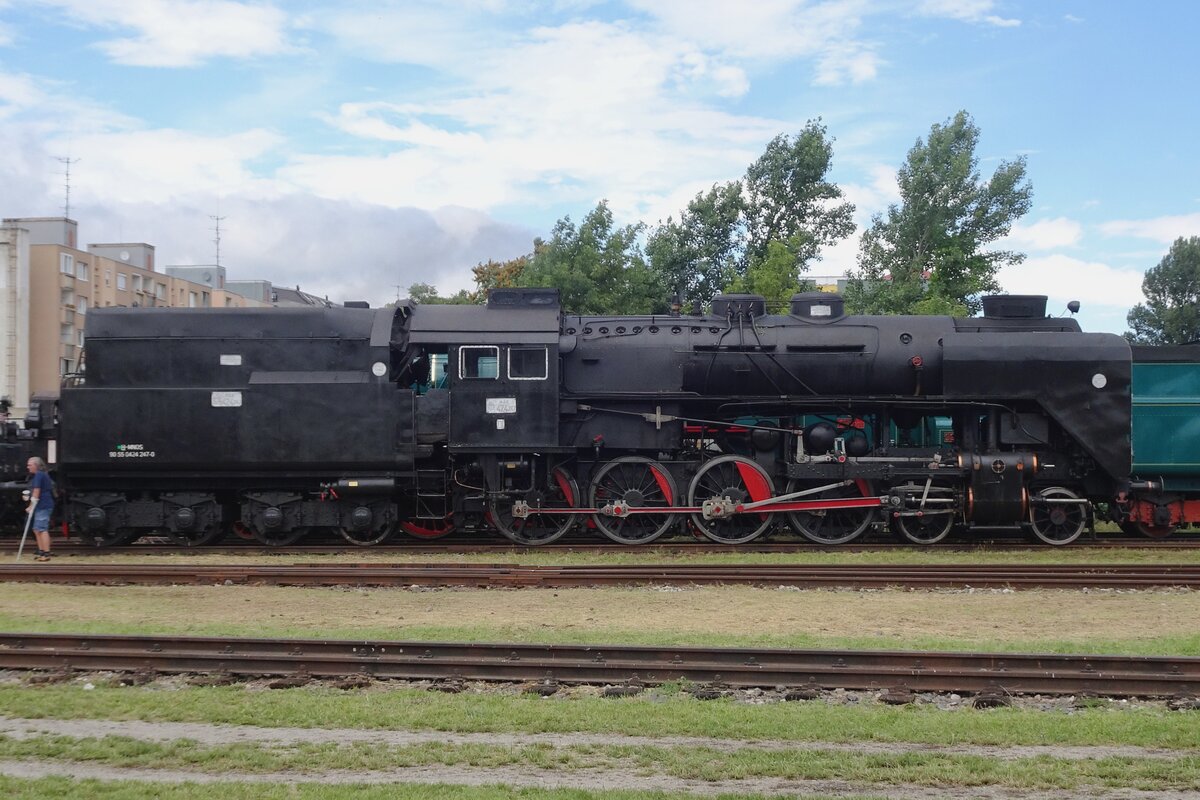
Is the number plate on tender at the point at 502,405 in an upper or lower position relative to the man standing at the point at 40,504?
upper

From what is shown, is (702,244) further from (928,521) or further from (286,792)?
(286,792)

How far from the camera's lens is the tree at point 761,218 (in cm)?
4394

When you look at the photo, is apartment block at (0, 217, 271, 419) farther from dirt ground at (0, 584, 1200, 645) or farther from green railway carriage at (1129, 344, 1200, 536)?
green railway carriage at (1129, 344, 1200, 536)

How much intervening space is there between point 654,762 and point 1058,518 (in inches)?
495

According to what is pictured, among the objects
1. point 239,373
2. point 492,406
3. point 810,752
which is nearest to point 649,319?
point 492,406

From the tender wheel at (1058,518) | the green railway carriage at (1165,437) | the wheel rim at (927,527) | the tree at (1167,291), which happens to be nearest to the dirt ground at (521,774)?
the wheel rim at (927,527)

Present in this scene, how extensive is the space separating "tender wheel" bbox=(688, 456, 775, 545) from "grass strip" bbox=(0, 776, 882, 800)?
10.9m

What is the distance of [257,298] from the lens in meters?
84.6

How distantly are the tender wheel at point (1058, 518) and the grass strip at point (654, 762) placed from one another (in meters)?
11.0

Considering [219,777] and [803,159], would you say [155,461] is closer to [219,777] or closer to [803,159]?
[219,777]

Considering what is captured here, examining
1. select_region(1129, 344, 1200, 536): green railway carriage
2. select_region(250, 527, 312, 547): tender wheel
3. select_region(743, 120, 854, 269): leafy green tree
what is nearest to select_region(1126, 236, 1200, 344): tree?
select_region(743, 120, 854, 269): leafy green tree

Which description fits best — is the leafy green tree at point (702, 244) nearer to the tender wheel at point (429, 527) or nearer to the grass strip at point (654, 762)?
the tender wheel at point (429, 527)

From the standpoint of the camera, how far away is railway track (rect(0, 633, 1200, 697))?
8680 mm

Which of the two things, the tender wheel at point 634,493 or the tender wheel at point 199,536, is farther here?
the tender wheel at point 199,536
